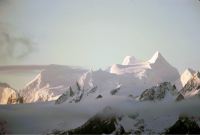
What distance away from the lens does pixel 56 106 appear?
32344 millimetres

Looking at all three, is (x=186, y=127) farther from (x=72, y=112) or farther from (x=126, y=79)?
(x=72, y=112)

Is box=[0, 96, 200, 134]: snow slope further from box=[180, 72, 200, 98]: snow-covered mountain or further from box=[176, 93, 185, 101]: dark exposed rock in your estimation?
box=[180, 72, 200, 98]: snow-covered mountain

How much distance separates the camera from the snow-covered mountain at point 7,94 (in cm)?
3038

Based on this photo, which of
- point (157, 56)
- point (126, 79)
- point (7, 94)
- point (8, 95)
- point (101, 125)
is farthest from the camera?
point (101, 125)

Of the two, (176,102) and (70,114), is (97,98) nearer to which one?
(70,114)

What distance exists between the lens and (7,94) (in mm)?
30469

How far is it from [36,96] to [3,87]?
3.87m

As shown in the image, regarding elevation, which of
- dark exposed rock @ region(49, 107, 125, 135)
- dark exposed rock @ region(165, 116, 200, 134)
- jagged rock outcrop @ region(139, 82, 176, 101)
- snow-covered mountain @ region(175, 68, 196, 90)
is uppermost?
snow-covered mountain @ region(175, 68, 196, 90)

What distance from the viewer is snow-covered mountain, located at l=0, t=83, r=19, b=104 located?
30.4m

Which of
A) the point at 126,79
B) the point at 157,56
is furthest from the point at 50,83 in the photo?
the point at 157,56

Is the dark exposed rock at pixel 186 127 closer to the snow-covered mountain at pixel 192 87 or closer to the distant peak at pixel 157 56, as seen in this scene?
the snow-covered mountain at pixel 192 87

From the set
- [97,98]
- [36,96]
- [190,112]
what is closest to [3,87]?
[36,96]

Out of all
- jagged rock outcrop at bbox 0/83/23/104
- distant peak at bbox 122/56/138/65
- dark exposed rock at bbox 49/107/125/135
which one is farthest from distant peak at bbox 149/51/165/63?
jagged rock outcrop at bbox 0/83/23/104

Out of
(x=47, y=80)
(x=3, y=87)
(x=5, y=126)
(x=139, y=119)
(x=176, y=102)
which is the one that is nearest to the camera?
(x=5, y=126)
